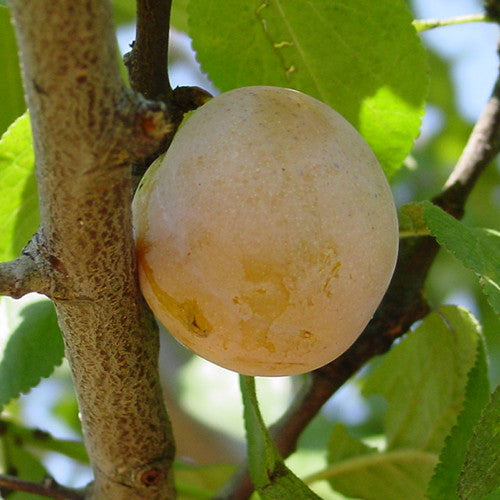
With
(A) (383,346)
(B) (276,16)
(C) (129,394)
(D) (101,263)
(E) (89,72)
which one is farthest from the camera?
(A) (383,346)

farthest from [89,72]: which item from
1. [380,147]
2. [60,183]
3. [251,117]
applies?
[380,147]

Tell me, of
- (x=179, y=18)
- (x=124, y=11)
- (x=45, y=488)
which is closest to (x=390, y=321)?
(x=45, y=488)

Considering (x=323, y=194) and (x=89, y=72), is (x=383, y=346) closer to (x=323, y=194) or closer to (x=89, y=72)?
(x=323, y=194)

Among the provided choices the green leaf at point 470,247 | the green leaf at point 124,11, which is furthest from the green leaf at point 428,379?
the green leaf at point 124,11

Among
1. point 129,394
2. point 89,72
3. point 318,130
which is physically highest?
point 89,72

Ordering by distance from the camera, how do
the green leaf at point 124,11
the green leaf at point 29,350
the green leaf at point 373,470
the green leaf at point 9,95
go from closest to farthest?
the green leaf at point 29,350, the green leaf at point 9,95, the green leaf at point 373,470, the green leaf at point 124,11

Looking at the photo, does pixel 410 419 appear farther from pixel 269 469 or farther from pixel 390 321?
pixel 269 469

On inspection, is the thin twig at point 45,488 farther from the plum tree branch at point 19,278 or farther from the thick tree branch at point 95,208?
the plum tree branch at point 19,278

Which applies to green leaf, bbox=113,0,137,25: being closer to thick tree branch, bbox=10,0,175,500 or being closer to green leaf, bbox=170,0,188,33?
green leaf, bbox=170,0,188,33
